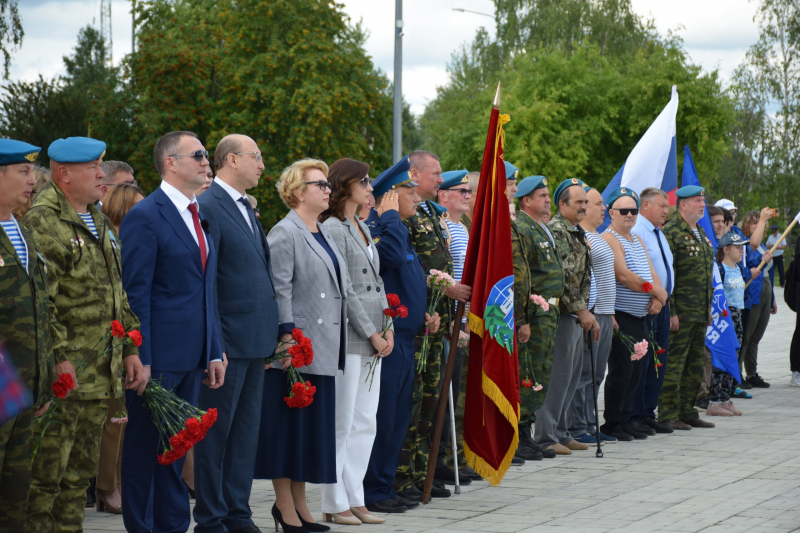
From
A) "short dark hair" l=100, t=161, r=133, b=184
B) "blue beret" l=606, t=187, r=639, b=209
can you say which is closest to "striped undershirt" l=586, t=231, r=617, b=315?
"blue beret" l=606, t=187, r=639, b=209

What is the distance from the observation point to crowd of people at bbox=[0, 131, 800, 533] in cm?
456

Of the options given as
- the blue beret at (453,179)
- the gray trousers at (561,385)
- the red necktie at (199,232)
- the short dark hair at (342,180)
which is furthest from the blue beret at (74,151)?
the gray trousers at (561,385)

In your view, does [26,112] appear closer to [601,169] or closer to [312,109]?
[312,109]

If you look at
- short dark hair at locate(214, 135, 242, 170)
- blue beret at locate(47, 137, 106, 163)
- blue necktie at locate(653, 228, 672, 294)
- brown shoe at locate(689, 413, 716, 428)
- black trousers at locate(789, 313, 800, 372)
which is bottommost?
brown shoe at locate(689, 413, 716, 428)

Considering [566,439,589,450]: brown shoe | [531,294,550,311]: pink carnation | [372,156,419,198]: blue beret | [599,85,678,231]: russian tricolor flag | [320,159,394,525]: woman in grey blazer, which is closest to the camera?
[320,159,394,525]: woman in grey blazer

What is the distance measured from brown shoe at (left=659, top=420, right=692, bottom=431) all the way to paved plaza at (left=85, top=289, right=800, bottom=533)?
143 millimetres

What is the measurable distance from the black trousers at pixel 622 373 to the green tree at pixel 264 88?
74.1 ft

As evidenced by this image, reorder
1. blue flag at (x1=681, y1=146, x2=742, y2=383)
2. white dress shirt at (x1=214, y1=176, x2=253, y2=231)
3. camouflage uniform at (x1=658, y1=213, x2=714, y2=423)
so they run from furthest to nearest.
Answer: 1. blue flag at (x1=681, y1=146, x2=742, y2=383)
2. camouflage uniform at (x1=658, y1=213, x2=714, y2=423)
3. white dress shirt at (x1=214, y1=176, x2=253, y2=231)

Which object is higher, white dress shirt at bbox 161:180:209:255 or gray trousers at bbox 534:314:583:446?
white dress shirt at bbox 161:180:209:255

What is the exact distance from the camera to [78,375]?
4.66 m

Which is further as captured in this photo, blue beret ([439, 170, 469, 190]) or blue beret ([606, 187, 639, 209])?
blue beret ([606, 187, 639, 209])

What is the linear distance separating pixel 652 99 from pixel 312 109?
52.9ft

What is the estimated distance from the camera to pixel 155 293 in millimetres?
5012

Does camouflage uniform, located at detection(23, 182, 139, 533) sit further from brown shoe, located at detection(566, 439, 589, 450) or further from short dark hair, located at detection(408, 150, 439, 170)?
brown shoe, located at detection(566, 439, 589, 450)
